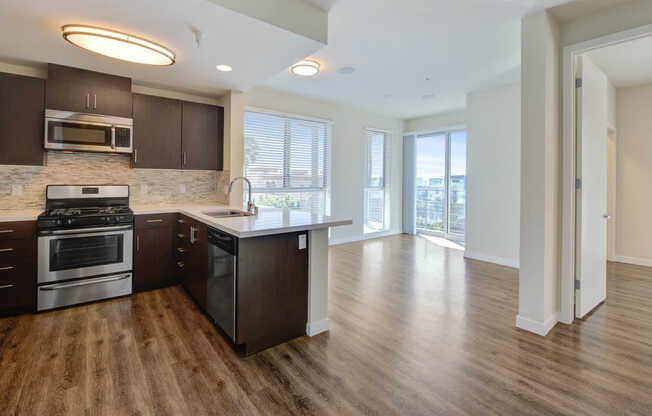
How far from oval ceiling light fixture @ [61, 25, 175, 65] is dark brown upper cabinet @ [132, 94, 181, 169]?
3.86 feet

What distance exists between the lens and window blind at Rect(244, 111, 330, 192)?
5.00 metres

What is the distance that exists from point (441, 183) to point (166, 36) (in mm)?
5809

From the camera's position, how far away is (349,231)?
21.2 ft

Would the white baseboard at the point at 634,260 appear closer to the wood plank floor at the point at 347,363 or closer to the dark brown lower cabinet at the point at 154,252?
the wood plank floor at the point at 347,363

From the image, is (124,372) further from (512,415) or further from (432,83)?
(432,83)

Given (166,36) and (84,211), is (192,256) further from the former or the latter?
(166,36)

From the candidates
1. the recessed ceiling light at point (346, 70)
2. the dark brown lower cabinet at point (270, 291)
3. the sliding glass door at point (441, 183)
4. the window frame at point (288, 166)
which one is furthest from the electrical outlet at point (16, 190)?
the sliding glass door at point (441, 183)

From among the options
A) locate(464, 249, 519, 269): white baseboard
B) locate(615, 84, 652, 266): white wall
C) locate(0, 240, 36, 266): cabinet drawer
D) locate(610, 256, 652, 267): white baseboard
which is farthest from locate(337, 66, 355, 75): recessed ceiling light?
locate(610, 256, 652, 267): white baseboard

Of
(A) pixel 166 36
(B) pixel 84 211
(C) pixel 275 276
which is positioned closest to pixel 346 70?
(A) pixel 166 36

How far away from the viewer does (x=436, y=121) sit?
6738mm

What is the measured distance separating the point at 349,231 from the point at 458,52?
3.80m

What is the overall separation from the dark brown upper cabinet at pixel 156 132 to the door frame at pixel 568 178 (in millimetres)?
4120

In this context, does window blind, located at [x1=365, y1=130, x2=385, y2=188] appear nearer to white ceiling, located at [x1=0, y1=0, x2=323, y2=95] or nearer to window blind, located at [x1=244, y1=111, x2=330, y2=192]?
window blind, located at [x1=244, y1=111, x2=330, y2=192]

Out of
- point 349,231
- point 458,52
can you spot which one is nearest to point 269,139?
point 349,231
